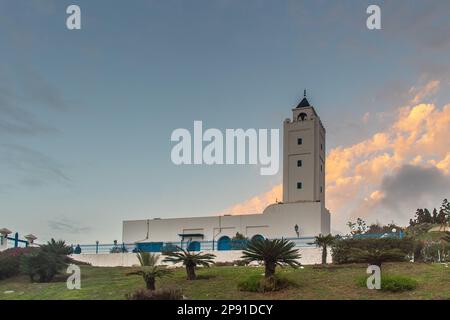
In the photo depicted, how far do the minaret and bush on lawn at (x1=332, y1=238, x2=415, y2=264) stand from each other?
1877 cm

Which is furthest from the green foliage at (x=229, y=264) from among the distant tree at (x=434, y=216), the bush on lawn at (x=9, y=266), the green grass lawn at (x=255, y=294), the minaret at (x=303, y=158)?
the distant tree at (x=434, y=216)

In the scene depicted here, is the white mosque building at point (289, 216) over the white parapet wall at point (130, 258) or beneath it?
over

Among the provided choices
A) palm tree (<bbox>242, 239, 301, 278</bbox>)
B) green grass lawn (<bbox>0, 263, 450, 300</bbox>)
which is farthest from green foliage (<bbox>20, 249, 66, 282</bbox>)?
palm tree (<bbox>242, 239, 301, 278</bbox>)

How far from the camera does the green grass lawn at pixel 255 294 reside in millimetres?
18328

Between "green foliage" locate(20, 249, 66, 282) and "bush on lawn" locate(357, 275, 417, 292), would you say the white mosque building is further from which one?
"bush on lawn" locate(357, 275, 417, 292)

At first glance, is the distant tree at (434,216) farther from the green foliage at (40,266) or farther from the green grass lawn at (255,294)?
the green foliage at (40,266)

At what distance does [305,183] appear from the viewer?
46.8m

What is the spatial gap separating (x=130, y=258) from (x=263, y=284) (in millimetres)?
A: 18353

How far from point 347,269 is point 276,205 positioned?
2213 centimetres

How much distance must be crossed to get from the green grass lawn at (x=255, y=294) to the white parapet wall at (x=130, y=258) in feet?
18.5

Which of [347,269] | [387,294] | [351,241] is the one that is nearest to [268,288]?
[387,294]

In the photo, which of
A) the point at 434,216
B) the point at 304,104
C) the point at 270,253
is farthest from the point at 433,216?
Answer: the point at 270,253
